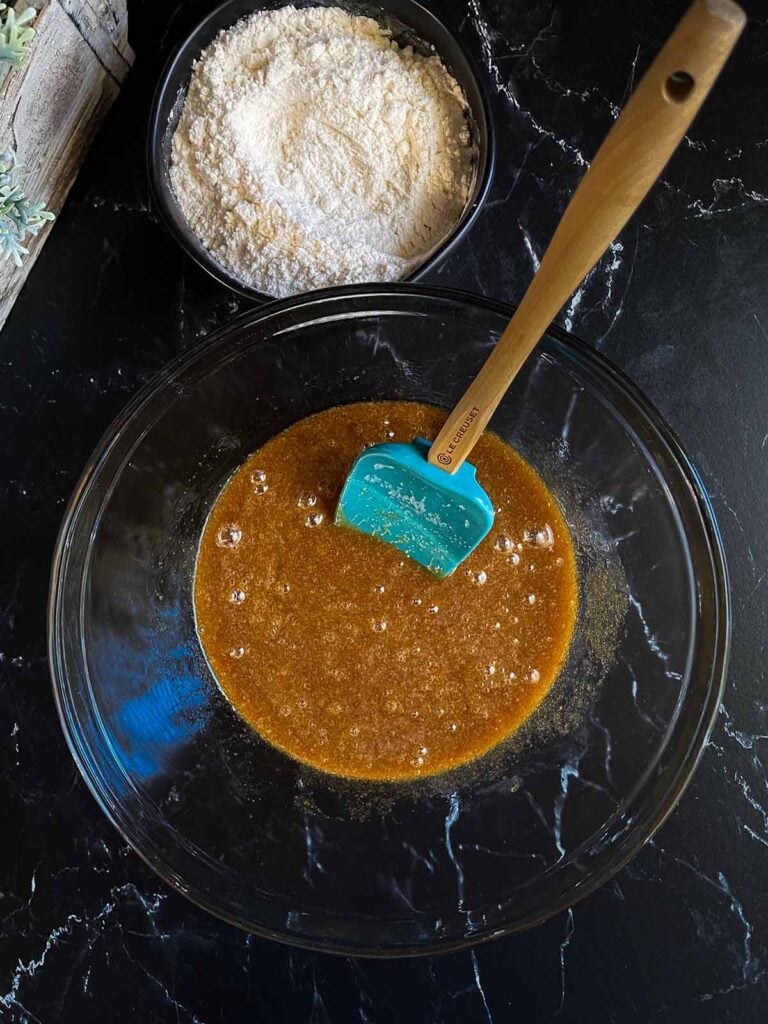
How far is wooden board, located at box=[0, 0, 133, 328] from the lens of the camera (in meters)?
1.27

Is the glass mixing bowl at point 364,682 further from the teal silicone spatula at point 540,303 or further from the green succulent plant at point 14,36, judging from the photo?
the green succulent plant at point 14,36

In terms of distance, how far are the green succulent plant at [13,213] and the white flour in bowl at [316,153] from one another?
24 cm

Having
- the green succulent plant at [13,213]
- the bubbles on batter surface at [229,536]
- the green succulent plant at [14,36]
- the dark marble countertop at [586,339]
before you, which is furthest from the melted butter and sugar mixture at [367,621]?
the green succulent plant at [14,36]

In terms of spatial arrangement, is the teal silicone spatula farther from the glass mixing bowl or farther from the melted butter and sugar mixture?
the glass mixing bowl

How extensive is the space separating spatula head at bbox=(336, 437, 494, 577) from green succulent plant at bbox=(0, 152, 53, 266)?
1.80ft

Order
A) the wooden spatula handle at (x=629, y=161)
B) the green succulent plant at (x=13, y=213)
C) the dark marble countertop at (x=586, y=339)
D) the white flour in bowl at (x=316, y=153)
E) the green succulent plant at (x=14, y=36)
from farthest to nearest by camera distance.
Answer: the dark marble countertop at (x=586, y=339) < the white flour in bowl at (x=316, y=153) < the green succulent plant at (x=13, y=213) < the green succulent plant at (x=14, y=36) < the wooden spatula handle at (x=629, y=161)

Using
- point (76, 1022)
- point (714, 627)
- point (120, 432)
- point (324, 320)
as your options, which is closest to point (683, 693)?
point (714, 627)

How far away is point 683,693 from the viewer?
1.42 metres

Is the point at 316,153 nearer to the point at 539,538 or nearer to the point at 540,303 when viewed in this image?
the point at 540,303

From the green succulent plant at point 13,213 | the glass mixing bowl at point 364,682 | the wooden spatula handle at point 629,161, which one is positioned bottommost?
the glass mixing bowl at point 364,682

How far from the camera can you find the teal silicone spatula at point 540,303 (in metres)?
0.81

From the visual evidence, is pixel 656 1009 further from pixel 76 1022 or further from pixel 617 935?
pixel 76 1022

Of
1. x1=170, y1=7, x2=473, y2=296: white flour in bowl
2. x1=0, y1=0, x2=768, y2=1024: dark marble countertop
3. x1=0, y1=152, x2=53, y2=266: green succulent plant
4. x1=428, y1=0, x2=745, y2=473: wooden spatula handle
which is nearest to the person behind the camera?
x1=428, y1=0, x2=745, y2=473: wooden spatula handle

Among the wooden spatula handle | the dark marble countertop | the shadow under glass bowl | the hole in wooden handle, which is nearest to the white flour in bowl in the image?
the shadow under glass bowl
